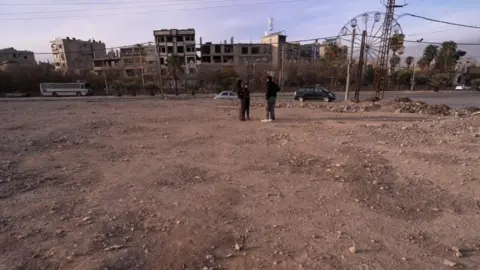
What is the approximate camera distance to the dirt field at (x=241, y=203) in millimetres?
3104

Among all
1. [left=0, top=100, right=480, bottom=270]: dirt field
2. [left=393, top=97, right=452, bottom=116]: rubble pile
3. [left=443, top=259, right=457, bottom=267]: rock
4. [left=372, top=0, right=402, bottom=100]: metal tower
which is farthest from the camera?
[left=372, top=0, right=402, bottom=100]: metal tower

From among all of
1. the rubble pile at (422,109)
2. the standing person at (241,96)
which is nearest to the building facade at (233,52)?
the rubble pile at (422,109)

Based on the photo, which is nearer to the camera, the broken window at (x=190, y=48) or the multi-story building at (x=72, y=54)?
the broken window at (x=190, y=48)

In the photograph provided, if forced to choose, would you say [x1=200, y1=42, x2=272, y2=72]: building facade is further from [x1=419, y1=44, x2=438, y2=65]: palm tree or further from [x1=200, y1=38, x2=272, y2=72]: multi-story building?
[x1=419, y1=44, x2=438, y2=65]: palm tree

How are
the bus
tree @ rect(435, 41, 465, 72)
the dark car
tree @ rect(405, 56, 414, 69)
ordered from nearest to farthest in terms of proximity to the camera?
the dark car, the bus, tree @ rect(435, 41, 465, 72), tree @ rect(405, 56, 414, 69)

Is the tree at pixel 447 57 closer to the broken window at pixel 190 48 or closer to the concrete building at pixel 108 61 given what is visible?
the broken window at pixel 190 48

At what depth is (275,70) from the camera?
185 ft

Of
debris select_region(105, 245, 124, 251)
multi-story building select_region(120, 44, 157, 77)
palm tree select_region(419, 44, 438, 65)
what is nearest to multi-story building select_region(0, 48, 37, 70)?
multi-story building select_region(120, 44, 157, 77)

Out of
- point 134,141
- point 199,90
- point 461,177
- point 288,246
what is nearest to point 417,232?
point 288,246

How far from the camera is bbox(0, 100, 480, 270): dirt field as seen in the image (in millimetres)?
3104

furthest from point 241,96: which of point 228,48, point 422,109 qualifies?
point 228,48

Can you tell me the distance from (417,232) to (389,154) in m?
3.55

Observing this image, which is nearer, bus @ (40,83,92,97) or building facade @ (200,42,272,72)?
bus @ (40,83,92,97)

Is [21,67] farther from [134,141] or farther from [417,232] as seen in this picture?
[417,232]
